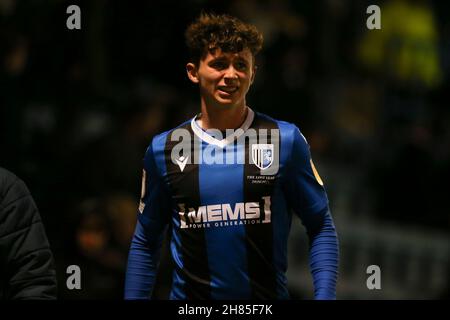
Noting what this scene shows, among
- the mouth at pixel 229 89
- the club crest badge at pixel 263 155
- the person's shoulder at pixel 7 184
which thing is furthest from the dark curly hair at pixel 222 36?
the person's shoulder at pixel 7 184

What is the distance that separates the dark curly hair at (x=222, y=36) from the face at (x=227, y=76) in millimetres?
25

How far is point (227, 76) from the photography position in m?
4.81

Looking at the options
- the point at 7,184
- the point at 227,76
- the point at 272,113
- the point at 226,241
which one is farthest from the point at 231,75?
the point at 272,113

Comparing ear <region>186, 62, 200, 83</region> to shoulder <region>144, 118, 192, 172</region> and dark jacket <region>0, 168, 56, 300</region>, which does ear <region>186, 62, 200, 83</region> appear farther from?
dark jacket <region>0, 168, 56, 300</region>

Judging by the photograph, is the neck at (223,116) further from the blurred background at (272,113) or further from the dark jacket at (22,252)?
the blurred background at (272,113)

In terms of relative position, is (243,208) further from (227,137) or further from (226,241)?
(227,137)

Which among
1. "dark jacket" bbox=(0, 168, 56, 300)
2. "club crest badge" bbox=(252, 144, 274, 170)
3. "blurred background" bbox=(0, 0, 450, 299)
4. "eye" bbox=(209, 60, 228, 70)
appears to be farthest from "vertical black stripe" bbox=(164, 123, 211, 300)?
"blurred background" bbox=(0, 0, 450, 299)

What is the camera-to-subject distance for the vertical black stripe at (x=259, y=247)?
4859mm

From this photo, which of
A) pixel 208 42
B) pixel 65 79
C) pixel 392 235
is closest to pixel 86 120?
pixel 65 79

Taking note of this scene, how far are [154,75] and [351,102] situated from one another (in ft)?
8.03

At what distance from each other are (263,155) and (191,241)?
1.51ft

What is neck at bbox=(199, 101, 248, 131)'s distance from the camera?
4.91 meters

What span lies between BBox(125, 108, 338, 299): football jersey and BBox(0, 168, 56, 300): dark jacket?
691 mm
